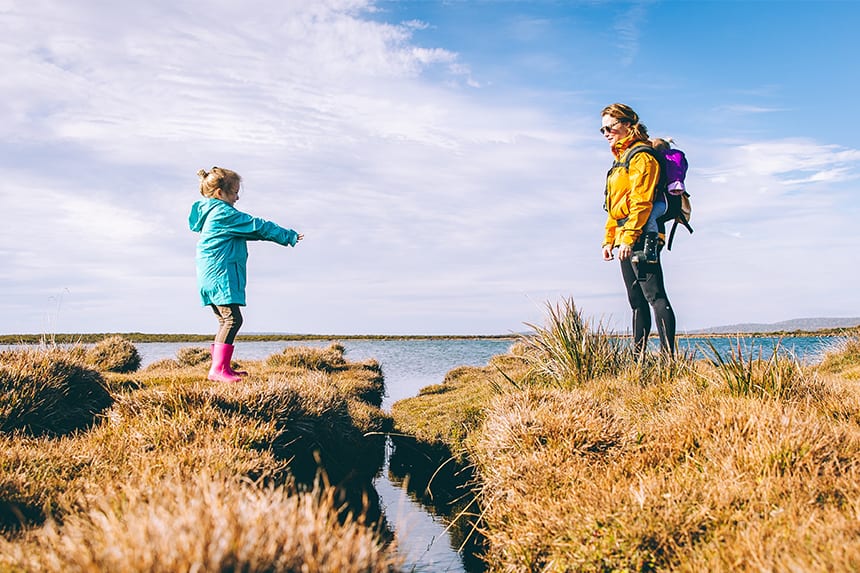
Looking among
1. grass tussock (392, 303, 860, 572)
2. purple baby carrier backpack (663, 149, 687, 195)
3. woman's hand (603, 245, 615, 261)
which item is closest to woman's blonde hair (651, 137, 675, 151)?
purple baby carrier backpack (663, 149, 687, 195)

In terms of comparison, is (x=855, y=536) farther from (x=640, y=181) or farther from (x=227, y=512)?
(x=640, y=181)

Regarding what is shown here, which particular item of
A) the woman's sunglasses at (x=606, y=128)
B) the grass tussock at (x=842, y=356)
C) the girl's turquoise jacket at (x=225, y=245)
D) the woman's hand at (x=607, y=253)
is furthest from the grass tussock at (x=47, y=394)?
the grass tussock at (x=842, y=356)

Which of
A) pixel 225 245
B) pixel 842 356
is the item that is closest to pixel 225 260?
pixel 225 245

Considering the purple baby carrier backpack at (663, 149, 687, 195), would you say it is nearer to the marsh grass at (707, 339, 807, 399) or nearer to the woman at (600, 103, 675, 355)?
the woman at (600, 103, 675, 355)

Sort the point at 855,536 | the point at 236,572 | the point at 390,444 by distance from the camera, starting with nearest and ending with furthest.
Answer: the point at 236,572 < the point at 855,536 < the point at 390,444

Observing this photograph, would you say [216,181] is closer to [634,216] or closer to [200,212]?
[200,212]

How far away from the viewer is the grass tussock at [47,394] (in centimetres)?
561

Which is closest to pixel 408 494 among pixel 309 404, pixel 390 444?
pixel 309 404

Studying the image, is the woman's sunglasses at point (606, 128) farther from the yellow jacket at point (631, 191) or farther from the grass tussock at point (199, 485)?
the grass tussock at point (199, 485)

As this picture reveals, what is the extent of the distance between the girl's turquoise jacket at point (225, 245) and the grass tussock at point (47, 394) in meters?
1.79

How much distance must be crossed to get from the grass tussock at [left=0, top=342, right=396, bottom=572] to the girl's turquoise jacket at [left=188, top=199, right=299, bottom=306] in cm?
135

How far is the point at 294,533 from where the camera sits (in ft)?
7.43

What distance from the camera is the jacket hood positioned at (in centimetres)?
816

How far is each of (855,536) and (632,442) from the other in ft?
6.80
